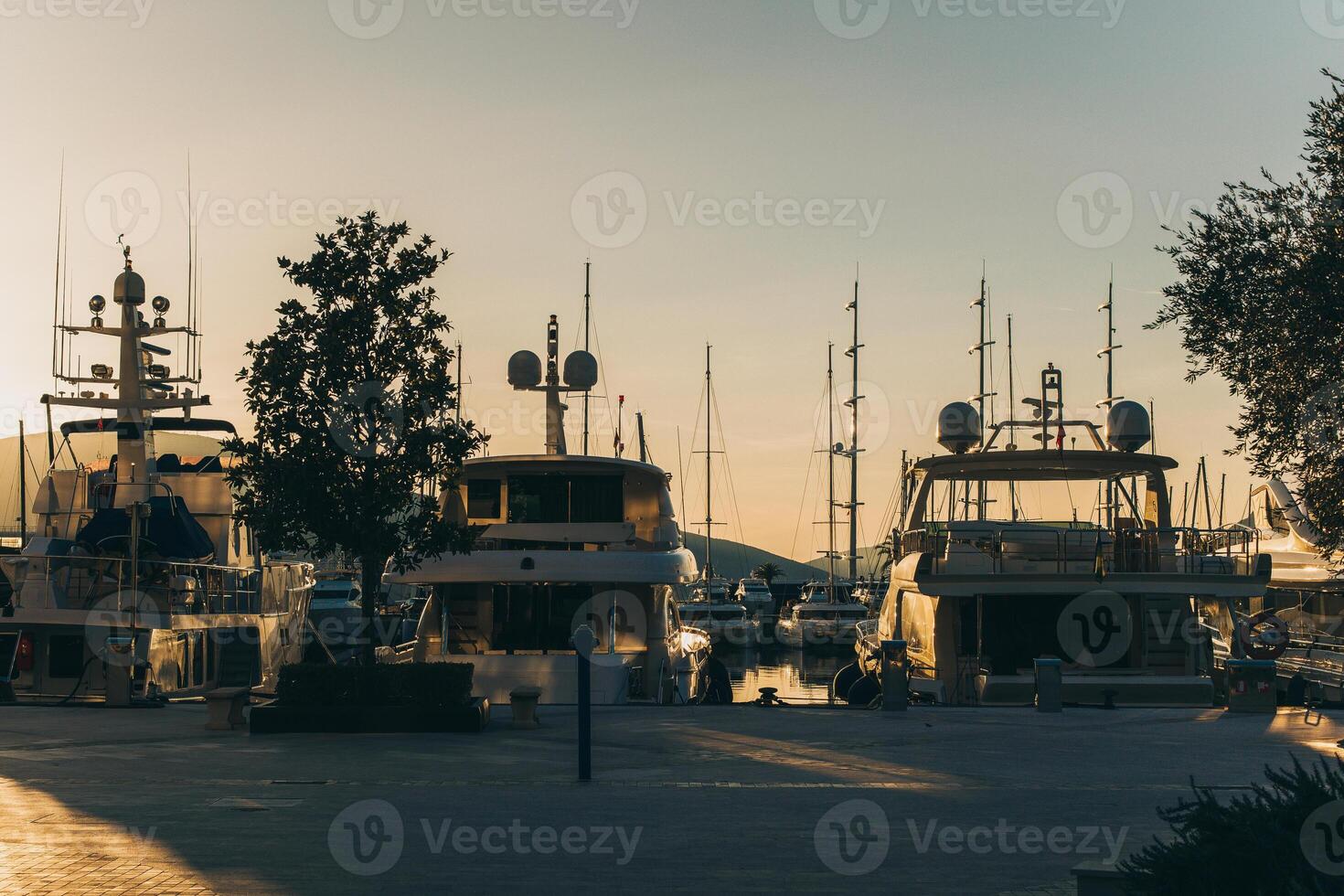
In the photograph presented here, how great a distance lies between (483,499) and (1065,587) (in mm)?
11224

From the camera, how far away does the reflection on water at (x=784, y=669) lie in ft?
159

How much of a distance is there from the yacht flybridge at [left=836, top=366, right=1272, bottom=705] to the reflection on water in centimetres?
1775

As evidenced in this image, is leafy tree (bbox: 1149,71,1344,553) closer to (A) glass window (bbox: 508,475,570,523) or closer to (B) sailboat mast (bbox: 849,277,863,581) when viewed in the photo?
(A) glass window (bbox: 508,475,570,523)

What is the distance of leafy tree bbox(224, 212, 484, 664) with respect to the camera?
1717 centimetres

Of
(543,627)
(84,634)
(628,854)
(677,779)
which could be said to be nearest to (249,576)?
(84,634)

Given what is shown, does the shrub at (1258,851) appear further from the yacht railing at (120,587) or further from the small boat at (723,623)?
the small boat at (723,623)

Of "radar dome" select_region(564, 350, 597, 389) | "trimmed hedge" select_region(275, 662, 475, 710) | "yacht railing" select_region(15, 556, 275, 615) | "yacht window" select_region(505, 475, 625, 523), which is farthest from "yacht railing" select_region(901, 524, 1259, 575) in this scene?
"yacht railing" select_region(15, 556, 275, 615)

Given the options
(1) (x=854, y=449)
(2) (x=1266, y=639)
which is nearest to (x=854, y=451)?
(1) (x=854, y=449)

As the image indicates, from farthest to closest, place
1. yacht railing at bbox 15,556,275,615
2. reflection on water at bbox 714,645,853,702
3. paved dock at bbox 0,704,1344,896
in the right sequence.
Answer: reflection on water at bbox 714,645,853,702 < yacht railing at bbox 15,556,275,615 < paved dock at bbox 0,704,1344,896

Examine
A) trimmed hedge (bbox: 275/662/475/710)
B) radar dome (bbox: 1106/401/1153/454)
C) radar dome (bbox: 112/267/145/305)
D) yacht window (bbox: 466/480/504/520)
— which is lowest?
trimmed hedge (bbox: 275/662/475/710)

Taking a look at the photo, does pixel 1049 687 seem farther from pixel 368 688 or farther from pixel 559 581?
pixel 368 688

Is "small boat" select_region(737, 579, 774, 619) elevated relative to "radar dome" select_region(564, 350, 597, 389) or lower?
lower

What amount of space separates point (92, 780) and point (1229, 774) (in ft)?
38.2

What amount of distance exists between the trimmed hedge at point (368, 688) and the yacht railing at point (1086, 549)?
1071 centimetres
